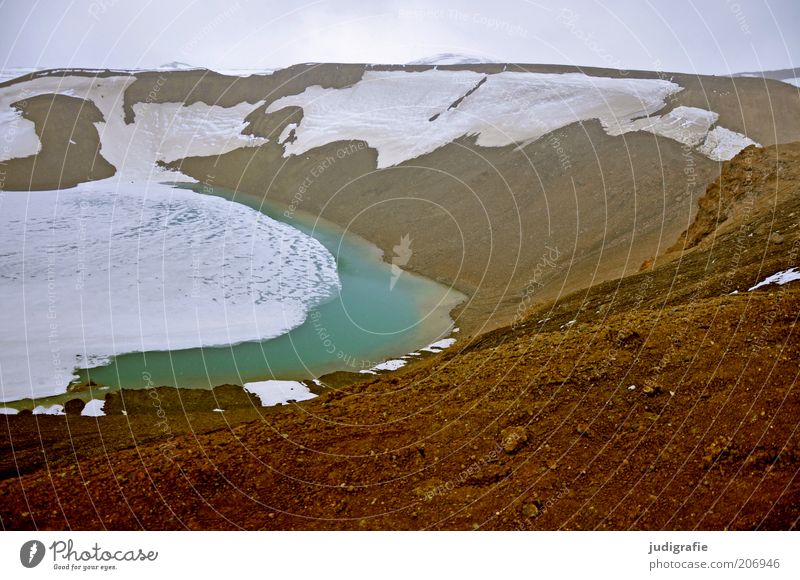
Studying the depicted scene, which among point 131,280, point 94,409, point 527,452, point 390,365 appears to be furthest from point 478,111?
point 527,452

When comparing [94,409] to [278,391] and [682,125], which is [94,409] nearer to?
[278,391]

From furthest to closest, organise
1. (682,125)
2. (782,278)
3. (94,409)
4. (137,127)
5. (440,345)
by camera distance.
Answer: (137,127) → (682,125) → (440,345) → (94,409) → (782,278)

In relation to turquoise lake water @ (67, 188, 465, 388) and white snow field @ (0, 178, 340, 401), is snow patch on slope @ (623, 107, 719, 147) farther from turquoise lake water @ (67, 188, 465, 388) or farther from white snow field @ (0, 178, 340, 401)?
white snow field @ (0, 178, 340, 401)

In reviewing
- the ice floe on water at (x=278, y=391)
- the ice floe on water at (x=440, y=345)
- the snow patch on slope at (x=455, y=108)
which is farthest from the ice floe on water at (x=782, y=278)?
the snow patch on slope at (x=455, y=108)

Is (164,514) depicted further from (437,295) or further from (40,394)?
(437,295)

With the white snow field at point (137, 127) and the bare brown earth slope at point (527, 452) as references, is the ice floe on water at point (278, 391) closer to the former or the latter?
the bare brown earth slope at point (527, 452)

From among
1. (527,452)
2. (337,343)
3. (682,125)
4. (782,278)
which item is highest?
(682,125)

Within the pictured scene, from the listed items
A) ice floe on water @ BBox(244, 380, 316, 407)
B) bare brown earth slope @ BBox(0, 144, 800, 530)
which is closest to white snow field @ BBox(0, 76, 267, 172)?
ice floe on water @ BBox(244, 380, 316, 407)
